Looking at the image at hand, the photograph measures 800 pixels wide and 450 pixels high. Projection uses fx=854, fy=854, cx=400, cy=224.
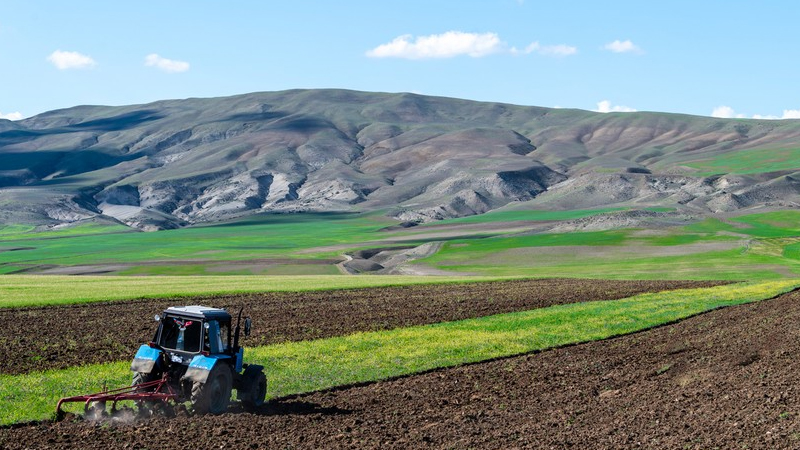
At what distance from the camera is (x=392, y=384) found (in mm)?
26109

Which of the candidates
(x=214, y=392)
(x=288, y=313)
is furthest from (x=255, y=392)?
(x=288, y=313)

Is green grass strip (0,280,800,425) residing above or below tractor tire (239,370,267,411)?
below

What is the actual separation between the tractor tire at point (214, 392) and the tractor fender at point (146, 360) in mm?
1234

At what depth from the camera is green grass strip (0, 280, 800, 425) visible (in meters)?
25.0

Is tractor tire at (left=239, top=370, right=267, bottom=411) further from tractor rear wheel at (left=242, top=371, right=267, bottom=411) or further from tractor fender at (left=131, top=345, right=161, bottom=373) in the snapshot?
tractor fender at (left=131, top=345, right=161, bottom=373)

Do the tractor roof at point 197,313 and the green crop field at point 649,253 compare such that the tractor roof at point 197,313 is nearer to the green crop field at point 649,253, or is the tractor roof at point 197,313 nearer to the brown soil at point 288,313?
the brown soil at point 288,313

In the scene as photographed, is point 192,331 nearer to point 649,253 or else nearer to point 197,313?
point 197,313

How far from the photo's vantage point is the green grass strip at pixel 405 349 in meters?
25.0

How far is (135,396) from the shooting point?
1995 cm

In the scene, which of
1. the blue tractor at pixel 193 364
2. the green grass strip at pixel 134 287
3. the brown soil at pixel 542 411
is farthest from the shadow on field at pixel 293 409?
the green grass strip at pixel 134 287

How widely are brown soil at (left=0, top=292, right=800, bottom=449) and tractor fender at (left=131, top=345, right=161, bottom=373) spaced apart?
1.37 meters

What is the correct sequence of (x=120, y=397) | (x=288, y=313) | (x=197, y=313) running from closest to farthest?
(x=120, y=397) < (x=197, y=313) < (x=288, y=313)

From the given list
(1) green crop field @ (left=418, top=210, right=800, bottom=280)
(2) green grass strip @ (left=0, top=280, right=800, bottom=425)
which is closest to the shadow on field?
(2) green grass strip @ (left=0, top=280, right=800, bottom=425)

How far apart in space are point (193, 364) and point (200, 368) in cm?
29
